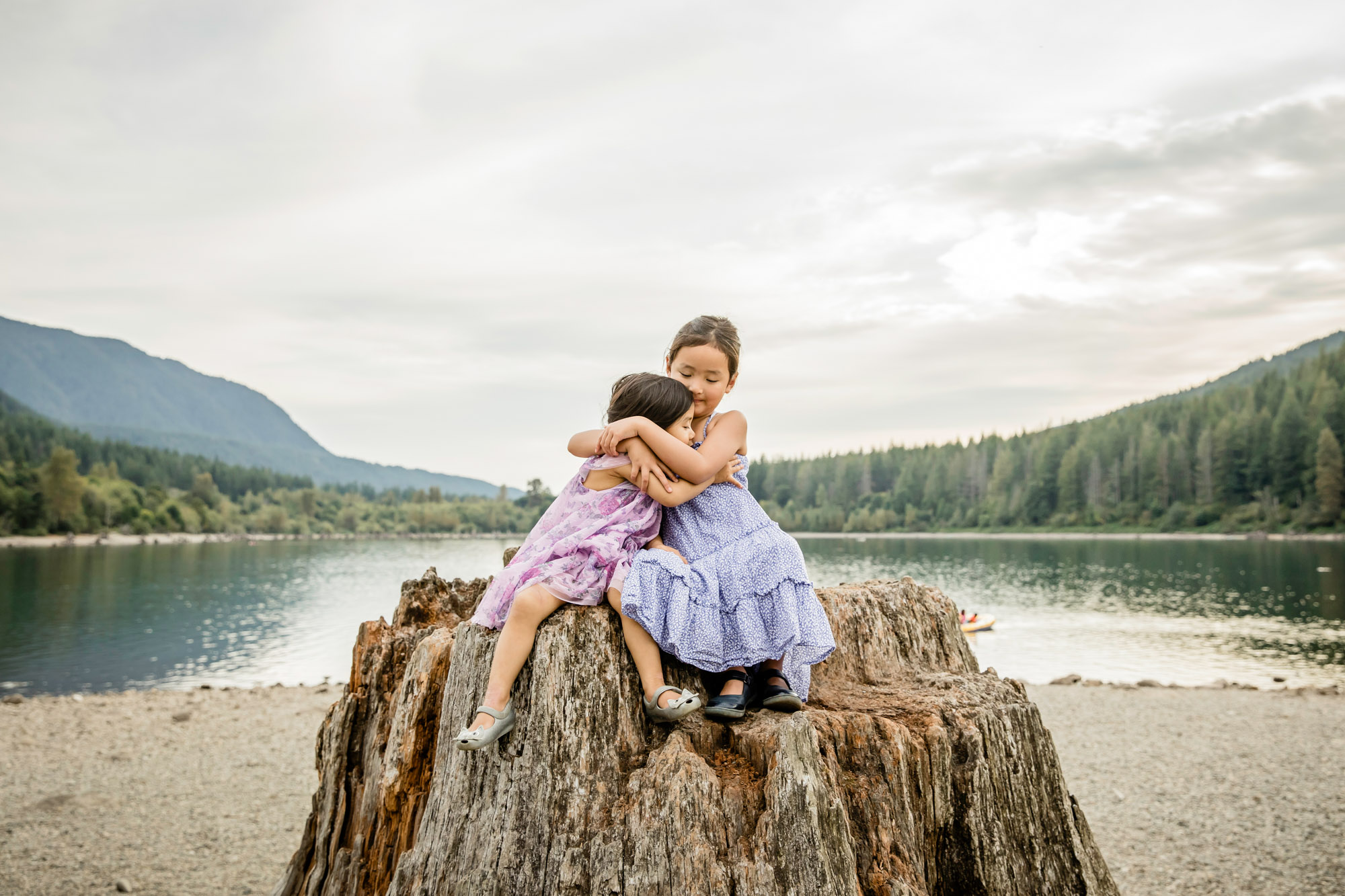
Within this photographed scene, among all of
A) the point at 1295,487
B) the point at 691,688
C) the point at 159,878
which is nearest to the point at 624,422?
the point at 691,688

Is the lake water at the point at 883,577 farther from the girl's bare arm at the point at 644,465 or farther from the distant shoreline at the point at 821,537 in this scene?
the girl's bare arm at the point at 644,465

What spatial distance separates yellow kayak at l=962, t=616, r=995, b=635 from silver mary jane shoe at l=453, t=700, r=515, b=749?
25.3 meters

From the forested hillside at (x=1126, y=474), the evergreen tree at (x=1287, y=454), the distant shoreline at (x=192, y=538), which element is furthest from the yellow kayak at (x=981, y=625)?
the distant shoreline at (x=192, y=538)

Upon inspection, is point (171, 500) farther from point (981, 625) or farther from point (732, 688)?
point (732, 688)

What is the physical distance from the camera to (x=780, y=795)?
282 centimetres

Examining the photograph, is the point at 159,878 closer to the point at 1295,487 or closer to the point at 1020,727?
the point at 1020,727

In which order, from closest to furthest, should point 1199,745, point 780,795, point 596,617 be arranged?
point 780,795
point 596,617
point 1199,745

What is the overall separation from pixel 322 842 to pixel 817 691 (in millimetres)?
2714

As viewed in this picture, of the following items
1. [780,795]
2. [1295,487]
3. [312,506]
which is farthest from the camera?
[312,506]

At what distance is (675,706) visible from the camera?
3100 millimetres

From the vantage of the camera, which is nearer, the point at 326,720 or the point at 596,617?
the point at 596,617

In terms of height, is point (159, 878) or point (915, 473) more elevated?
point (915, 473)

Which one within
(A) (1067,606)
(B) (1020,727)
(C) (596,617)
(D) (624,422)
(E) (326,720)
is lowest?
(A) (1067,606)

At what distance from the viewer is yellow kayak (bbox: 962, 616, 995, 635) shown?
2631cm
